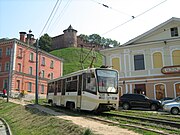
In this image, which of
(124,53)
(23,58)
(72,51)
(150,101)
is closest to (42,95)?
(23,58)

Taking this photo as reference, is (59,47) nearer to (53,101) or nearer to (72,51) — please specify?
(72,51)

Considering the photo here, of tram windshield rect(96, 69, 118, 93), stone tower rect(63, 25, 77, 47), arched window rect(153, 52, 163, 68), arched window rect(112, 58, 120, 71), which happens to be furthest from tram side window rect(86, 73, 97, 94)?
stone tower rect(63, 25, 77, 47)

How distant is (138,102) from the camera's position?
22875 mm

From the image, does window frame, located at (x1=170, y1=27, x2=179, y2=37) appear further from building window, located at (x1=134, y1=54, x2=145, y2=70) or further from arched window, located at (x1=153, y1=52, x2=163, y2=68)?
building window, located at (x1=134, y1=54, x2=145, y2=70)

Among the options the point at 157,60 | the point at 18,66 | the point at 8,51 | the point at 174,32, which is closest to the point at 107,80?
the point at 157,60

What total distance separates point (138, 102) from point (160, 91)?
22.1 feet

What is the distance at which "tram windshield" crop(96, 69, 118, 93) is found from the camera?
598 inches

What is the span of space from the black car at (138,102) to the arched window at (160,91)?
5947 mm

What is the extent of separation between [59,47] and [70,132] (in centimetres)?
10217

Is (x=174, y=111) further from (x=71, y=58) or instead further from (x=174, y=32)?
(x=71, y=58)

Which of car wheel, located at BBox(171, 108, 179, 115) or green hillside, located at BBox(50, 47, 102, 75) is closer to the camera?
car wheel, located at BBox(171, 108, 179, 115)

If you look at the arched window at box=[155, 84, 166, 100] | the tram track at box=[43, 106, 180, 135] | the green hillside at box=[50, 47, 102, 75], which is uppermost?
the green hillside at box=[50, 47, 102, 75]

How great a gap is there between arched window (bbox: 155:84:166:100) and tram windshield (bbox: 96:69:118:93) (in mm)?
14168

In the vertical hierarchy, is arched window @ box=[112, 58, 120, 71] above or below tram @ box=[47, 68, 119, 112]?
above
